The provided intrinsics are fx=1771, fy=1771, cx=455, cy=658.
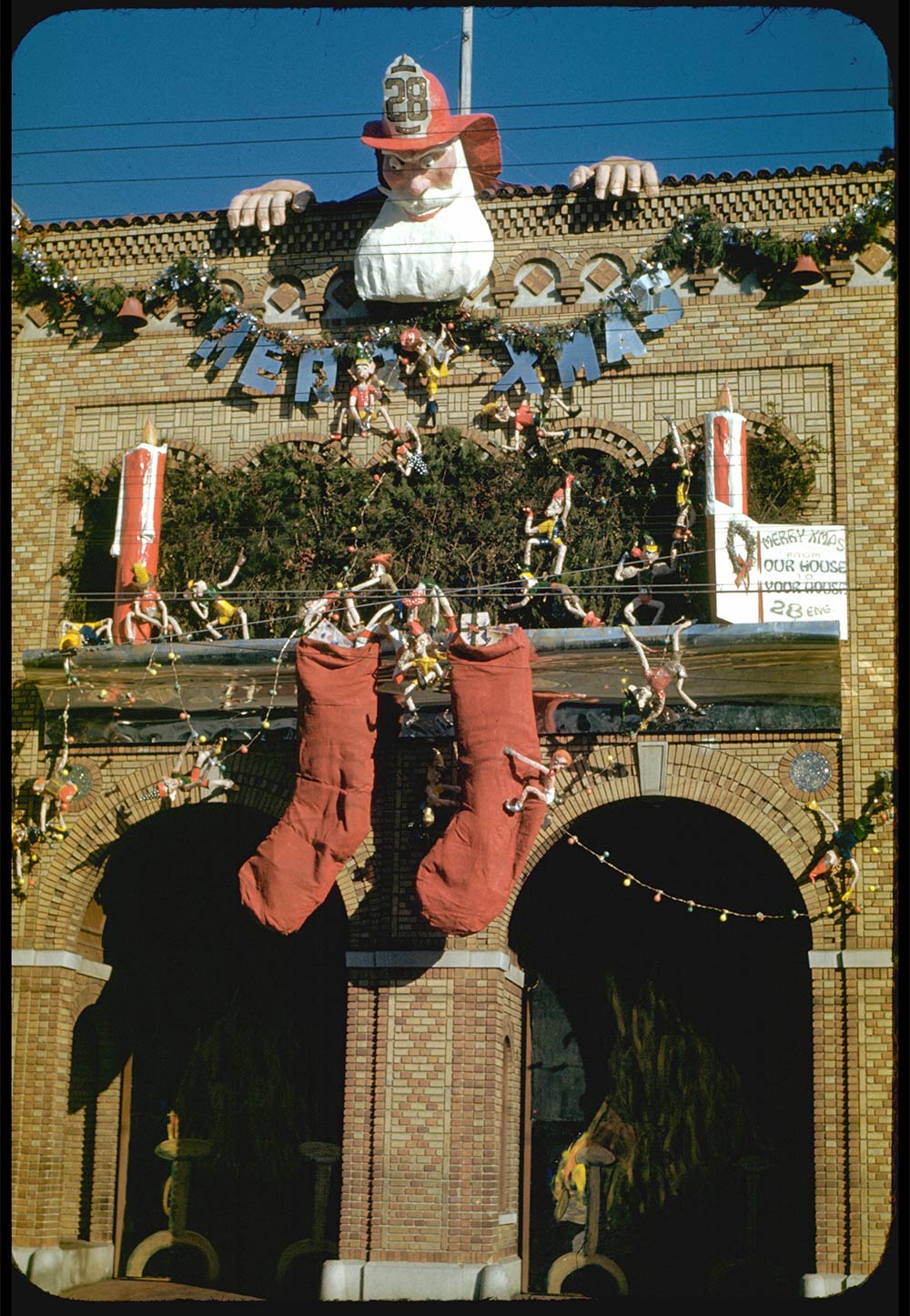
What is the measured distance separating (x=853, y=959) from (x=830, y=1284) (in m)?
3.06

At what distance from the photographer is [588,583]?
18859 millimetres

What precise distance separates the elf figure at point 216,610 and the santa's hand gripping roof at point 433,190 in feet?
12.3

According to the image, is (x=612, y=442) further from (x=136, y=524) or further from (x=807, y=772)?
(x=136, y=524)

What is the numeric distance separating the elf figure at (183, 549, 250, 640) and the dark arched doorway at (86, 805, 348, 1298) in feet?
6.73

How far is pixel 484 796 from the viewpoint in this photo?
17.2 metres

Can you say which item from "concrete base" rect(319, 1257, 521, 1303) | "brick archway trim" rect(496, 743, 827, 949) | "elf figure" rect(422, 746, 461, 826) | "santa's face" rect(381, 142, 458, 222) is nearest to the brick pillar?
"concrete base" rect(319, 1257, 521, 1303)

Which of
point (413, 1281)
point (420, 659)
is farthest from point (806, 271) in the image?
point (413, 1281)

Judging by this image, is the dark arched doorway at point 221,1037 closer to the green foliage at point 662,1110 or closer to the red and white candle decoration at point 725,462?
the green foliage at point 662,1110

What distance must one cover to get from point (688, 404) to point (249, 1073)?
908 centimetres

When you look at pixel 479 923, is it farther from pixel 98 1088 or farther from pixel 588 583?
pixel 98 1088

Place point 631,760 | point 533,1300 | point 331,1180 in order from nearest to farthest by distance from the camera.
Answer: point 533,1300
point 631,760
point 331,1180

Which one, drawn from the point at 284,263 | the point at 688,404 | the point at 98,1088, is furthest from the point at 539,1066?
the point at 284,263

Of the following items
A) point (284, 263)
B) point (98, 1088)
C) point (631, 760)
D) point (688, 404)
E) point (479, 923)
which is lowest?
point (98, 1088)

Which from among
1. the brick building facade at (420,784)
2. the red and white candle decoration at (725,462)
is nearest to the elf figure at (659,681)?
the brick building facade at (420,784)
